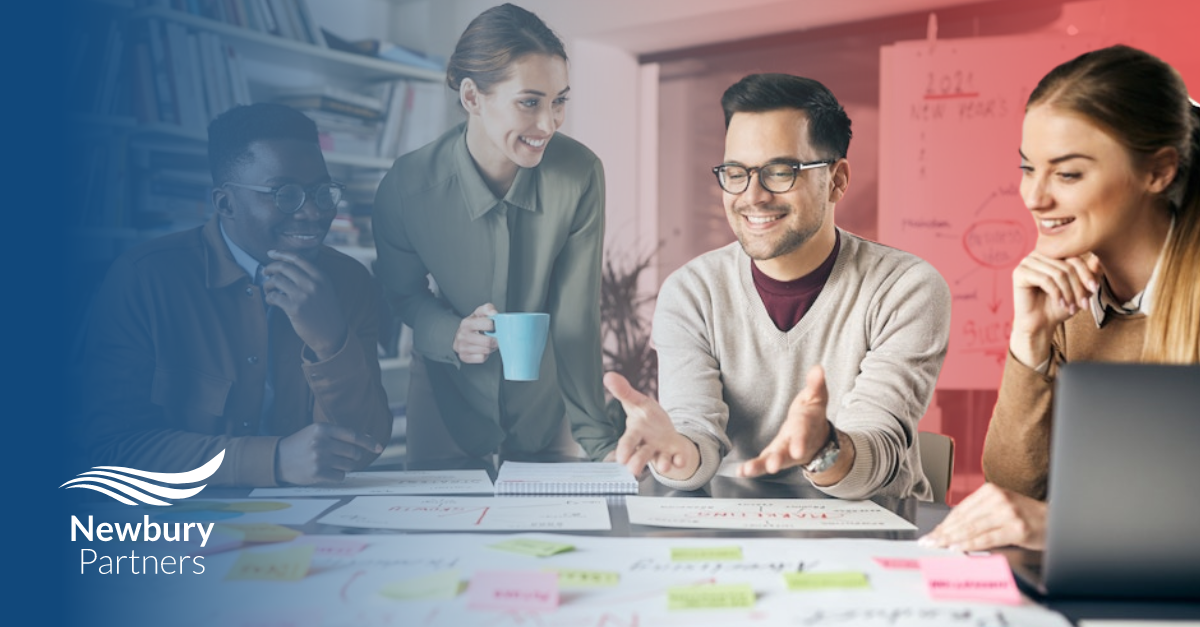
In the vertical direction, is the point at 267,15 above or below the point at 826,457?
above

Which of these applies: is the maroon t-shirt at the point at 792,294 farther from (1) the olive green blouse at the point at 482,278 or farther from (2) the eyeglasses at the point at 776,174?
(1) the olive green blouse at the point at 482,278

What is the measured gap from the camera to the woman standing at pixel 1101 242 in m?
1.42

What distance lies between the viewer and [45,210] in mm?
1828

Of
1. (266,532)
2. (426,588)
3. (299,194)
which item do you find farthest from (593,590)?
(299,194)

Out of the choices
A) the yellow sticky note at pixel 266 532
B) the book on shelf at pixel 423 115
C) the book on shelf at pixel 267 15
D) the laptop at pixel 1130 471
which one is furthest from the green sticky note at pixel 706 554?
the book on shelf at pixel 267 15

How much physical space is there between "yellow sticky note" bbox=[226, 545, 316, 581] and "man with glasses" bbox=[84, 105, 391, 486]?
2.25 feet

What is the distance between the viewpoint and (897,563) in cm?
101

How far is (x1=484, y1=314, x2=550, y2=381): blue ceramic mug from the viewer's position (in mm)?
1858

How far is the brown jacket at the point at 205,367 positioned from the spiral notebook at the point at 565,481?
46 cm

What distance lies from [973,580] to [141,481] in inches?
54.4

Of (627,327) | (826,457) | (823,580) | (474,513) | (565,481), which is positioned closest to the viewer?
(823,580)

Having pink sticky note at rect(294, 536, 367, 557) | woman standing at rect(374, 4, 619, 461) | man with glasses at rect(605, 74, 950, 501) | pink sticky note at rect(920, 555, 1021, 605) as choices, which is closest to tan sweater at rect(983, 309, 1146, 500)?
man with glasses at rect(605, 74, 950, 501)

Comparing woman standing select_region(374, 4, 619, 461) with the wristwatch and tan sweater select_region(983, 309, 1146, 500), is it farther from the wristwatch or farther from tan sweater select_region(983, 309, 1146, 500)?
tan sweater select_region(983, 309, 1146, 500)

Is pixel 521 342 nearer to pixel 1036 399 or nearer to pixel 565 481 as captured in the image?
pixel 565 481
